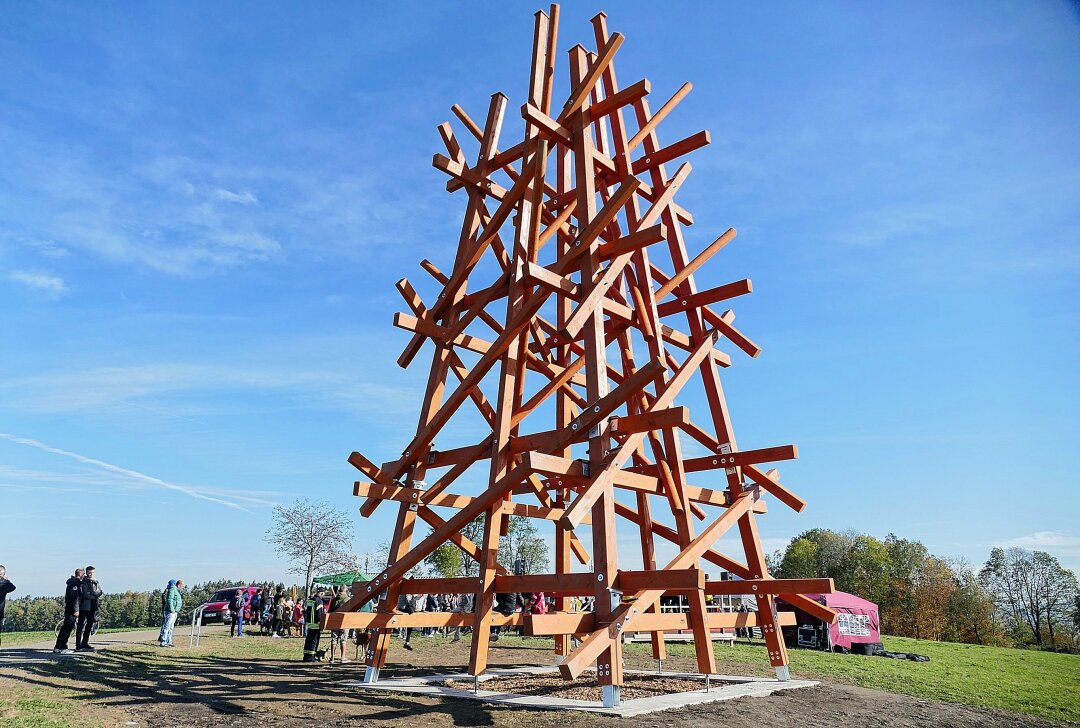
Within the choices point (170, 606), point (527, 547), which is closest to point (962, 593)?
point (527, 547)

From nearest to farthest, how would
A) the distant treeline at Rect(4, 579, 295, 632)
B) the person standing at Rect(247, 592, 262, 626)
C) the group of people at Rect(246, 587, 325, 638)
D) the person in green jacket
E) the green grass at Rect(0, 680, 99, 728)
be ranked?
the green grass at Rect(0, 680, 99, 728), the person in green jacket, the group of people at Rect(246, 587, 325, 638), the person standing at Rect(247, 592, 262, 626), the distant treeline at Rect(4, 579, 295, 632)

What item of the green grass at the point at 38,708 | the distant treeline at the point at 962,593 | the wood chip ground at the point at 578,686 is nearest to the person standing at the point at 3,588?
the green grass at the point at 38,708

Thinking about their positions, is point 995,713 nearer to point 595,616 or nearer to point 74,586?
point 595,616

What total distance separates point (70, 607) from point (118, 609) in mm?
38879

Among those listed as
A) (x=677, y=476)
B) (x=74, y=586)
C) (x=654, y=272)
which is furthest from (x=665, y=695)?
(x=74, y=586)

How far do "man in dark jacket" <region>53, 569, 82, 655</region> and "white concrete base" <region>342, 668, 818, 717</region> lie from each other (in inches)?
292

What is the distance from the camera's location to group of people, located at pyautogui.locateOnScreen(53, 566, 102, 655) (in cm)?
1238

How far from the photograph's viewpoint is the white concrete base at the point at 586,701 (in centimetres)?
627

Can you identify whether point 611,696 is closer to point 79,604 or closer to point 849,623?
point 79,604

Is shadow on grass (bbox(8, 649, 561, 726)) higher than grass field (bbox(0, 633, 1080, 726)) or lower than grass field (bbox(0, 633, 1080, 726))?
higher

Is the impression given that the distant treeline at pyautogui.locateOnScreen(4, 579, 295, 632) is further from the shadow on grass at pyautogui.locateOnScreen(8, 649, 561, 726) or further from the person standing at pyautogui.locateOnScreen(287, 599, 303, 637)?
the shadow on grass at pyautogui.locateOnScreen(8, 649, 561, 726)

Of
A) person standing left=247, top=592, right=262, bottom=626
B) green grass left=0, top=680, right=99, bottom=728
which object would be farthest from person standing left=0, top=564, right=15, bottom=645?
person standing left=247, top=592, right=262, bottom=626

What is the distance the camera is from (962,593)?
158 feet

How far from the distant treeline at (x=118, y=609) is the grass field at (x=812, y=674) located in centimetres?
2630
